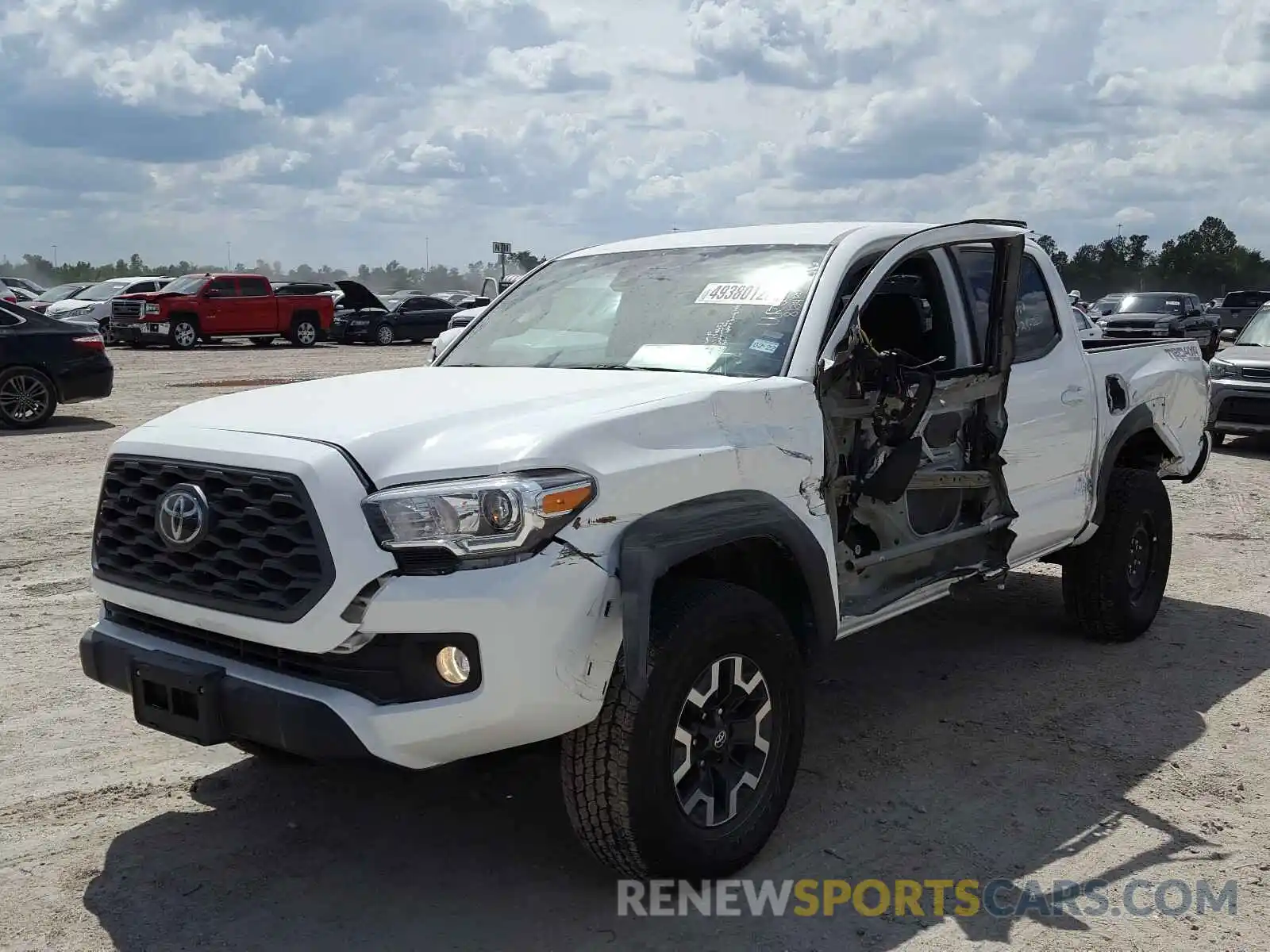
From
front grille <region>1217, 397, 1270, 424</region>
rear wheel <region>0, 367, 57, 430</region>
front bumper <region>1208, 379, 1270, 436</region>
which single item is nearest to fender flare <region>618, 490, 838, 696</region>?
front bumper <region>1208, 379, 1270, 436</region>

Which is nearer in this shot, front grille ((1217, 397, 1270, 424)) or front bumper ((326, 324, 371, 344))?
front grille ((1217, 397, 1270, 424))

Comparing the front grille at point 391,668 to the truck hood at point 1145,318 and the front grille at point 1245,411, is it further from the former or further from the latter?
the truck hood at point 1145,318

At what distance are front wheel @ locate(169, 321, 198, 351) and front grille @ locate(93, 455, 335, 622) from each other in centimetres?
2626

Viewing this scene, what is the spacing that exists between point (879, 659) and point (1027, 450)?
1270mm

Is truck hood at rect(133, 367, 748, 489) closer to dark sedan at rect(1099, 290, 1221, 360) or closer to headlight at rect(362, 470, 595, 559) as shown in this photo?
headlight at rect(362, 470, 595, 559)

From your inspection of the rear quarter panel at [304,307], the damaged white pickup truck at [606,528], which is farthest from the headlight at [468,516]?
the rear quarter panel at [304,307]

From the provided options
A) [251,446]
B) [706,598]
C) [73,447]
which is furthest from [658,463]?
[73,447]

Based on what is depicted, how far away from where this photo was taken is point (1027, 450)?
545cm

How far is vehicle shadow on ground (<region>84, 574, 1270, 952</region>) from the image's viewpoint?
3523mm

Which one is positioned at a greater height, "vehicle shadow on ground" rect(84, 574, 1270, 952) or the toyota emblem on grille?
the toyota emblem on grille

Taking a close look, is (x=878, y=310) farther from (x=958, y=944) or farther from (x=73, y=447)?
(x=73, y=447)

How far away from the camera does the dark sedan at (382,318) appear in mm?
32438

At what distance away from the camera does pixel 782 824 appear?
13.7ft

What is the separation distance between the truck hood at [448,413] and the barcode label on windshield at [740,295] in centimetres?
45
